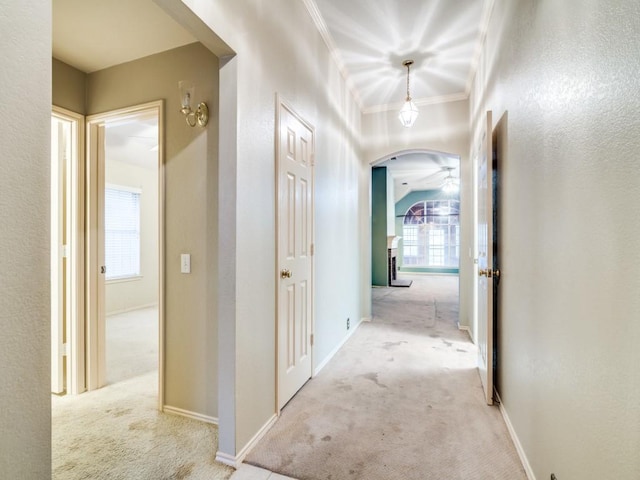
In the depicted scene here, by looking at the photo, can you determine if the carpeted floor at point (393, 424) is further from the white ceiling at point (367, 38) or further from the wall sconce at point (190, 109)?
the white ceiling at point (367, 38)

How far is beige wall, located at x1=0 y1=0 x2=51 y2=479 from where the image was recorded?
80 centimetres

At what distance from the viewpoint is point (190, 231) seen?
217 centimetres

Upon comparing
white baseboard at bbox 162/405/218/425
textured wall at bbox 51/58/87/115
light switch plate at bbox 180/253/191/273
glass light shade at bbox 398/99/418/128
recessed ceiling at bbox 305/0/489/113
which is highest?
recessed ceiling at bbox 305/0/489/113

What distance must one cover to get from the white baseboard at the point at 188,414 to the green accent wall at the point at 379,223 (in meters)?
6.55

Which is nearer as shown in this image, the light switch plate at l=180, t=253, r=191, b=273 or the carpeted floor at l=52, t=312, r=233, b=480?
the carpeted floor at l=52, t=312, r=233, b=480

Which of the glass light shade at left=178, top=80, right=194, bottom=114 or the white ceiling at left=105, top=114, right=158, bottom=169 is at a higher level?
the white ceiling at left=105, top=114, right=158, bottom=169

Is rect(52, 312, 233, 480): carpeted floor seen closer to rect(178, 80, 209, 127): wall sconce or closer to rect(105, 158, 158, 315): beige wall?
rect(178, 80, 209, 127): wall sconce

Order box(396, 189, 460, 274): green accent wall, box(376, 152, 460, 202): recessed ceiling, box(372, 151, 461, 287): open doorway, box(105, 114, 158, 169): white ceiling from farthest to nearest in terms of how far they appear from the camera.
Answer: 1. box(396, 189, 460, 274): green accent wall
2. box(372, 151, 461, 287): open doorway
3. box(376, 152, 460, 202): recessed ceiling
4. box(105, 114, 158, 169): white ceiling

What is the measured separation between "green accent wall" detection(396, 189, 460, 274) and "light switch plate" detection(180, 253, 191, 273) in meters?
10.3

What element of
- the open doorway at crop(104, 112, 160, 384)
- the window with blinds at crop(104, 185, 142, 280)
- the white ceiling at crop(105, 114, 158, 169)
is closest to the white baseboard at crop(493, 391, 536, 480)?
the open doorway at crop(104, 112, 160, 384)

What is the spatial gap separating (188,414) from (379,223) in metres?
6.60

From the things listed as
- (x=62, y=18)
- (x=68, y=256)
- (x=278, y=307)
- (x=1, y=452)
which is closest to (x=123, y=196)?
(x=68, y=256)

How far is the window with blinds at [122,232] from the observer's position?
545 centimetres

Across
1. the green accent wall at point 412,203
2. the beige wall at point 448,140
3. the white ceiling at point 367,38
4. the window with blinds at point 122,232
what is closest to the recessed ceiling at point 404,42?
the white ceiling at point 367,38
